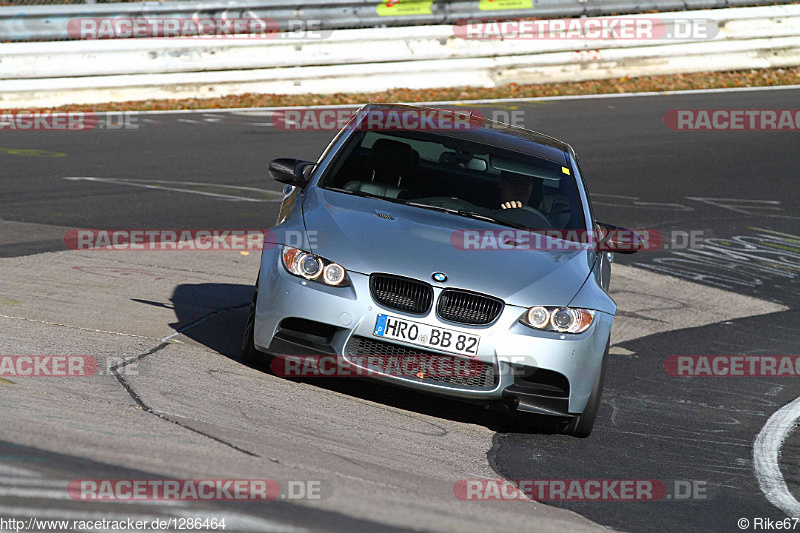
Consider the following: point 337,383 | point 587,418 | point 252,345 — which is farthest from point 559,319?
point 252,345

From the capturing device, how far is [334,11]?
18.9 m

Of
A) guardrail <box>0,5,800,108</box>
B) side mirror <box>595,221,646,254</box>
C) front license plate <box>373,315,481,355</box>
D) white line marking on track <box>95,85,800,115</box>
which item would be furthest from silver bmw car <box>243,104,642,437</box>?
white line marking on track <box>95,85,800,115</box>

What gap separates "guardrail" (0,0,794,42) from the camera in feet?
53.0

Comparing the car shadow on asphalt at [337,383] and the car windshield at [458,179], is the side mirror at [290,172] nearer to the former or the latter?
the car windshield at [458,179]

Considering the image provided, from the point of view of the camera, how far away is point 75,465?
3908mm

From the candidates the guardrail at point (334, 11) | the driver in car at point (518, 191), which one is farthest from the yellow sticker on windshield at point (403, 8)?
the driver in car at point (518, 191)

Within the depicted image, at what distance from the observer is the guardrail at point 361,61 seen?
53.6 feet

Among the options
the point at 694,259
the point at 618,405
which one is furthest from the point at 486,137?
the point at 694,259

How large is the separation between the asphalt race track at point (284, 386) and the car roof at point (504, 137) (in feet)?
5.54

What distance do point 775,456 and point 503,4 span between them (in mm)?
15459

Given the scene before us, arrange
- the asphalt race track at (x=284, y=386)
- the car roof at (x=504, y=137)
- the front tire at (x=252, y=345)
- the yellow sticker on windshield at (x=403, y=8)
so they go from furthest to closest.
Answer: the yellow sticker on windshield at (x=403, y=8)
the car roof at (x=504, y=137)
the front tire at (x=252, y=345)
the asphalt race track at (x=284, y=386)

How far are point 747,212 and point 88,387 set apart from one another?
35.9 feet

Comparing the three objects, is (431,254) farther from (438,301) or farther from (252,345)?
(252,345)

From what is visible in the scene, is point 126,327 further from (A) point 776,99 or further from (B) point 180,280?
(A) point 776,99
